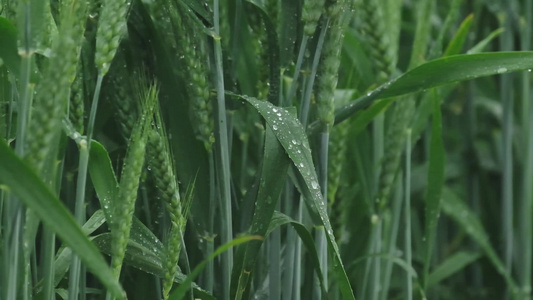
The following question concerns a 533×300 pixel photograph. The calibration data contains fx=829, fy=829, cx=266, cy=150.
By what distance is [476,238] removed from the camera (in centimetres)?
162

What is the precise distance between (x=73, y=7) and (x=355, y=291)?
879 millimetres

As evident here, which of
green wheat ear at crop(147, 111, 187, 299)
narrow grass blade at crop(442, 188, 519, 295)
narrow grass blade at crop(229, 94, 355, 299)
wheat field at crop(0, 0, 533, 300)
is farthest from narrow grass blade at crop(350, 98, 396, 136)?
narrow grass blade at crop(442, 188, 519, 295)

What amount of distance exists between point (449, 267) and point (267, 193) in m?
0.81

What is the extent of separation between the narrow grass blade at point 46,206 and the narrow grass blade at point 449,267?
1.00m

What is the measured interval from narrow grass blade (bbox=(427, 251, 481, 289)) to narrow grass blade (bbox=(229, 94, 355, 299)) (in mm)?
678

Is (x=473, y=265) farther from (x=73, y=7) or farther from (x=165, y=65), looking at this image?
(x=73, y=7)

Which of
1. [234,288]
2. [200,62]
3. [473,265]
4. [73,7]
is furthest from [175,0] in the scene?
[473,265]

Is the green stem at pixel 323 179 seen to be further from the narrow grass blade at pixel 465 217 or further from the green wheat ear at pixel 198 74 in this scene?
the narrow grass blade at pixel 465 217

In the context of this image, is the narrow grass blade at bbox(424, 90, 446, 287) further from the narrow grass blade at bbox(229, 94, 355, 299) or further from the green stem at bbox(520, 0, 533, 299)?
the green stem at bbox(520, 0, 533, 299)

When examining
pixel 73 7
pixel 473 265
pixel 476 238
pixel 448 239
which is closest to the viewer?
pixel 73 7

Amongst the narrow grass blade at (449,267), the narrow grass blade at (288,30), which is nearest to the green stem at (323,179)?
the narrow grass blade at (288,30)

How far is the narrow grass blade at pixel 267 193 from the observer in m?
0.92

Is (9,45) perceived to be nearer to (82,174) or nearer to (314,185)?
(82,174)

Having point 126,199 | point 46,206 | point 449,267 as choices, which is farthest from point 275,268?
point 449,267
